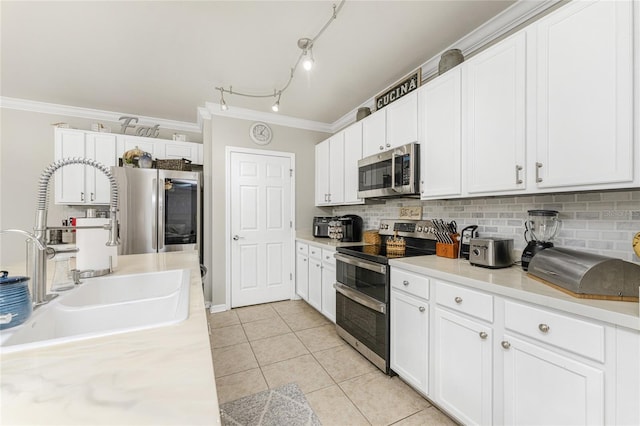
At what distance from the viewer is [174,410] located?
1.49 feet

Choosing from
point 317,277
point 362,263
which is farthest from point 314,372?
point 317,277

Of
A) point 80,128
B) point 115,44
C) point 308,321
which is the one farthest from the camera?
point 80,128

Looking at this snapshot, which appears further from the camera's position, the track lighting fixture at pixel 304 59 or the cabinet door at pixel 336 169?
the cabinet door at pixel 336 169

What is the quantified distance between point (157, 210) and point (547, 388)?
3.56 m

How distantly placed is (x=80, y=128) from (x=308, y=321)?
3833 mm

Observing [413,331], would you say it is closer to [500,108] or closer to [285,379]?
[285,379]

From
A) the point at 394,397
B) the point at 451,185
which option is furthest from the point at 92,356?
the point at 451,185

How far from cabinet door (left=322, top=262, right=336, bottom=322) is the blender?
168cm

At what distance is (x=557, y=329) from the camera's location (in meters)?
1.12

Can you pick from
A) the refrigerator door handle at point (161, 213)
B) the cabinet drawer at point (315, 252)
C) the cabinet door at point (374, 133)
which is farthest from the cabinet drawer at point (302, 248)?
the refrigerator door handle at point (161, 213)

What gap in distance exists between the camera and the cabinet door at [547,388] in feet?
3.36

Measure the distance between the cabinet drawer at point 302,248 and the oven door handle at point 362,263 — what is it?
36.6 inches

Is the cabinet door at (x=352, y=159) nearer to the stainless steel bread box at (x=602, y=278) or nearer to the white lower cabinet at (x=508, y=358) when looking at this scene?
the white lower cabinet at (x=508, y=358)

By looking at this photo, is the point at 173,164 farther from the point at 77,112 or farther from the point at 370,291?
the point at 370,291
